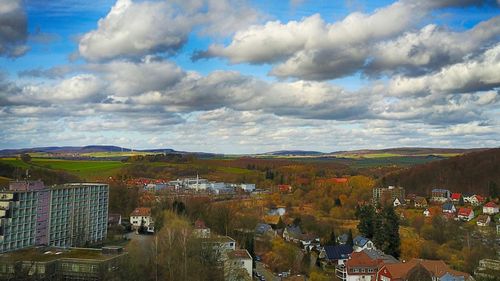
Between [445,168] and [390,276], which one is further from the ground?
[445,168]

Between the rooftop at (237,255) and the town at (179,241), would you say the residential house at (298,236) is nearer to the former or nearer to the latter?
the town at (179,241)

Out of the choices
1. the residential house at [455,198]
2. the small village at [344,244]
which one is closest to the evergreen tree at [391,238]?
the small village at [344,244]

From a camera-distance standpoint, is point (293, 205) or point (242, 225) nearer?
point (242, 225)

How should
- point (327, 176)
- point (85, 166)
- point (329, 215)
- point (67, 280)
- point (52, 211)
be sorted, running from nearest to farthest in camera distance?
point (67, 280)
point (52, 211)
point (329, 215)
point (85, 166)
point (327, 176)

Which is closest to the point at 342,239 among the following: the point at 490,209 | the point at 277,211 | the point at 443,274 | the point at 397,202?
the point at 443,274

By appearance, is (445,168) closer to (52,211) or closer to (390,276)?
(390,276)

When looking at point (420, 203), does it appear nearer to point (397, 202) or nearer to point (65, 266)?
point (397, 202)

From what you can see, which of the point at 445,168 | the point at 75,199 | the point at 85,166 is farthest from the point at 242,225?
the point at 445,168
